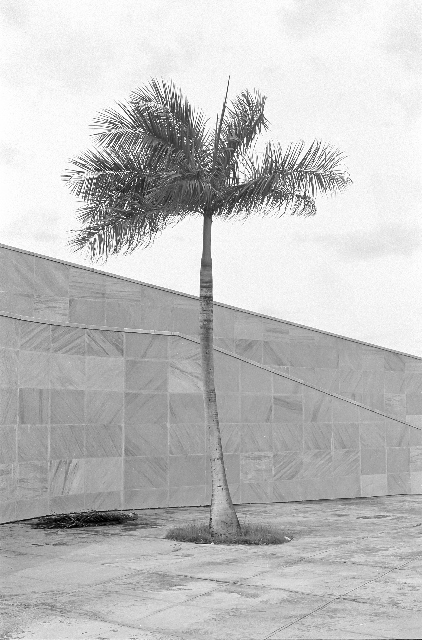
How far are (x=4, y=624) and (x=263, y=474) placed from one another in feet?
44.6

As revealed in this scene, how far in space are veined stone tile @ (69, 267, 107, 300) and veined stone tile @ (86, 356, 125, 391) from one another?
604cm

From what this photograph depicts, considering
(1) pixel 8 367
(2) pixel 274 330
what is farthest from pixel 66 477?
(2) pixel 274 330

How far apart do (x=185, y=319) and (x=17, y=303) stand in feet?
20.5

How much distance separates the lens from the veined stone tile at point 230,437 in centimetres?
2155

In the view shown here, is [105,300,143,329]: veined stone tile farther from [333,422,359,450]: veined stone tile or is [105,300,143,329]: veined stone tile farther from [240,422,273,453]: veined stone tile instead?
[333,422,359,450]: veined stone tile

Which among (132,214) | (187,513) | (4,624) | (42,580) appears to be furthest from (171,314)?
(4,624)

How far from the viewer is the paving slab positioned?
879 cm

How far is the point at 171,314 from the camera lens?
27.7 metres

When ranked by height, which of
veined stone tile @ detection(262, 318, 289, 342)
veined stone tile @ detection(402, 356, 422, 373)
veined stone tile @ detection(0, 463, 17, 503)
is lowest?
veined stone tile @ detection(0, 463, 17, 503)

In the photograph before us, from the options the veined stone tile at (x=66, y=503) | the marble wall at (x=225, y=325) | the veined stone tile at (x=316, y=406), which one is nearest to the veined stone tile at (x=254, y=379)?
the veined stone tile at (x=316, y=406)

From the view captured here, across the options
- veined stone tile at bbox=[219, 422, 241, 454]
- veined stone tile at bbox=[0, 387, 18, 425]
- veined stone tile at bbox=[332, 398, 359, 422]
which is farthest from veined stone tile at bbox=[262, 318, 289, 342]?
veined stone tile at bbox=[0, 387, 18, 425]

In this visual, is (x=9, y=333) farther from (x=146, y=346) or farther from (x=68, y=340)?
(x=146, y=346)

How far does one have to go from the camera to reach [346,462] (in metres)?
23.4

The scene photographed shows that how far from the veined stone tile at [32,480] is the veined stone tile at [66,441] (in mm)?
442
